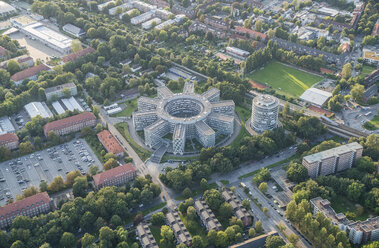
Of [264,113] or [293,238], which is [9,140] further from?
[293,238]

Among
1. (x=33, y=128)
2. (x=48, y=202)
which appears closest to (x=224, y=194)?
(x=48, y=202)

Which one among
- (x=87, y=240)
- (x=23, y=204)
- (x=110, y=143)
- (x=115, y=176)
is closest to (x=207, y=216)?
(x=115, y=176)

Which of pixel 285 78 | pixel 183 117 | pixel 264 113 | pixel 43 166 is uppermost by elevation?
pixel 264 113

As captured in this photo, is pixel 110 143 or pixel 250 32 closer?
pixel 110 143

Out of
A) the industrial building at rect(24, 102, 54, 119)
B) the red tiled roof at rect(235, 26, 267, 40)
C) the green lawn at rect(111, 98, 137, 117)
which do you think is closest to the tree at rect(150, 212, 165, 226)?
the green lawn at rect(111, 98, 137, 117)

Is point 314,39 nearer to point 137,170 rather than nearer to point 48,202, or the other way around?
point 137,170

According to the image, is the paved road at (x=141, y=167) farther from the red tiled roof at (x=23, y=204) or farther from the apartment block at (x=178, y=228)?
the red tiled roof at (x=23, y=204)

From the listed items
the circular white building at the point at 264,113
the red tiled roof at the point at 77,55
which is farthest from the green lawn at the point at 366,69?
the red tiled roof at the point at 77,55
